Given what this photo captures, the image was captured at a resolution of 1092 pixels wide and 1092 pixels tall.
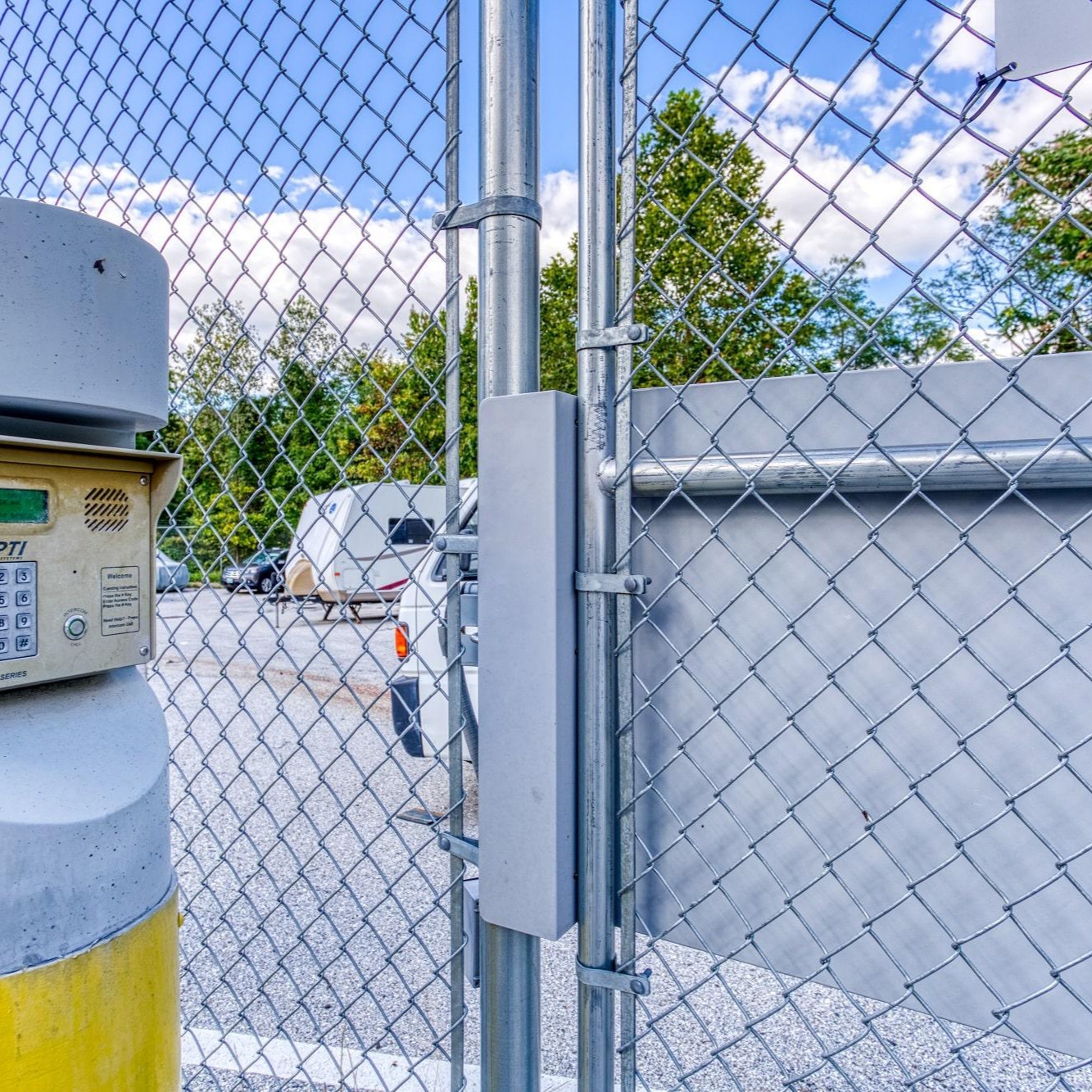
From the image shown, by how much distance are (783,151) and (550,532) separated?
0.56 meters

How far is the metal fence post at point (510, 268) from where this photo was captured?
106 cm

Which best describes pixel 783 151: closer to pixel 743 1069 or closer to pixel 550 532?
pixel 550 532

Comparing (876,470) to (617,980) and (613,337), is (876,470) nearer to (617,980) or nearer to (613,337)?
(613,337)

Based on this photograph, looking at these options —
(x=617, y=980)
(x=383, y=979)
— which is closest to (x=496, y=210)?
(x=617, y=980)

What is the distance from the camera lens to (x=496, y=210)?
1063 mm

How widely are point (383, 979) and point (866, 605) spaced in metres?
2.17

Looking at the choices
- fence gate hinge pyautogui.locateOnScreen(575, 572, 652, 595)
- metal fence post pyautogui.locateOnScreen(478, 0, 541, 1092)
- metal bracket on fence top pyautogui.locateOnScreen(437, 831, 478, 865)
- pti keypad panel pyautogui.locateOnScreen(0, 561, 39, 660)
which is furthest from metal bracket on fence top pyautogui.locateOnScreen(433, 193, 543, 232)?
metal bracket on fence top pyautogui.locateOnScreen(437, 831, 478, 865)

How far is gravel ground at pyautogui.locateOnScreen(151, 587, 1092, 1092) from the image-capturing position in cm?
141

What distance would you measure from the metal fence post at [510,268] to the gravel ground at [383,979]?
0.18 metres

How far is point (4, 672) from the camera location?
95cm

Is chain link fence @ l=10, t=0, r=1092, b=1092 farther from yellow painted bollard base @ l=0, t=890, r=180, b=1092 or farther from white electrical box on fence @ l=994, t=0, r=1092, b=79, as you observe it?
yellow painted bollard base @ l=0, t=890, r=180, b=1092

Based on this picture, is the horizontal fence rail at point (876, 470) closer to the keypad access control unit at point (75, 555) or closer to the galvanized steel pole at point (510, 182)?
the galvanized steel pole at point (510, 182)

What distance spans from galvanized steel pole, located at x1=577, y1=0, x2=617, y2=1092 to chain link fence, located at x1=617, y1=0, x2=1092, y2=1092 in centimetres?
3

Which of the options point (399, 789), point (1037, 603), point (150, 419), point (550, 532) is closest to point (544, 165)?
point (550, 532)
